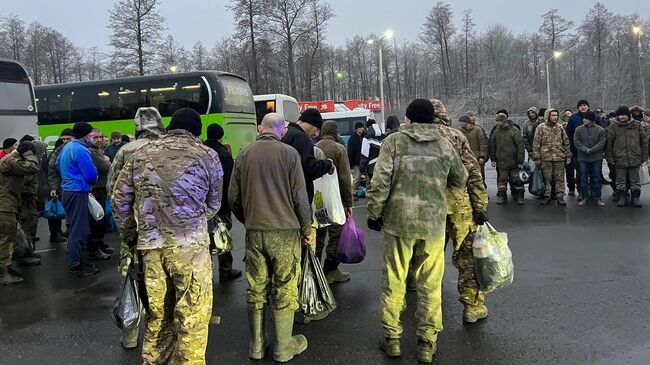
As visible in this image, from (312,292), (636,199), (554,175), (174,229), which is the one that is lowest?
(636,199)

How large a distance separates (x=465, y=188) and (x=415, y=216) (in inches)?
31.4

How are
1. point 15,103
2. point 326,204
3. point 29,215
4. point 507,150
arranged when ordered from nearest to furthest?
point 326,204 < point 29,215 < point 507,150 < point 15,103

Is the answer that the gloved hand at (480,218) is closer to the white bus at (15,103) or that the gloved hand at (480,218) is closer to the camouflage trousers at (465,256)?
the camouflage trousers at (465,256)

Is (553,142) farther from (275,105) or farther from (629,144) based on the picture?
(275,105)

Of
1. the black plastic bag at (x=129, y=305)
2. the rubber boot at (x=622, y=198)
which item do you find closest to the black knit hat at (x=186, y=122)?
the black plastic bag at (x=129, y=305)

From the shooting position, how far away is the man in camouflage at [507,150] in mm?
10508

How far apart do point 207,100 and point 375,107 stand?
17426 mm

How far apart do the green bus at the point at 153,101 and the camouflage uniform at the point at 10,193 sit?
10754mm

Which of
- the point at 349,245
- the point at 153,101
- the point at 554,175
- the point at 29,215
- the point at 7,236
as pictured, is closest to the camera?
the point at 349,245

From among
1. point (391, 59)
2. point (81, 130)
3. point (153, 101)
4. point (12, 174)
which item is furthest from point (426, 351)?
point (391, 59)

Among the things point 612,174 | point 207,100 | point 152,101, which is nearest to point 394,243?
point 612,174

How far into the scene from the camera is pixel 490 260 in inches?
173

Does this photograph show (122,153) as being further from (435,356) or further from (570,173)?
(570,173)

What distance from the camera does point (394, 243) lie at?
402 cm
